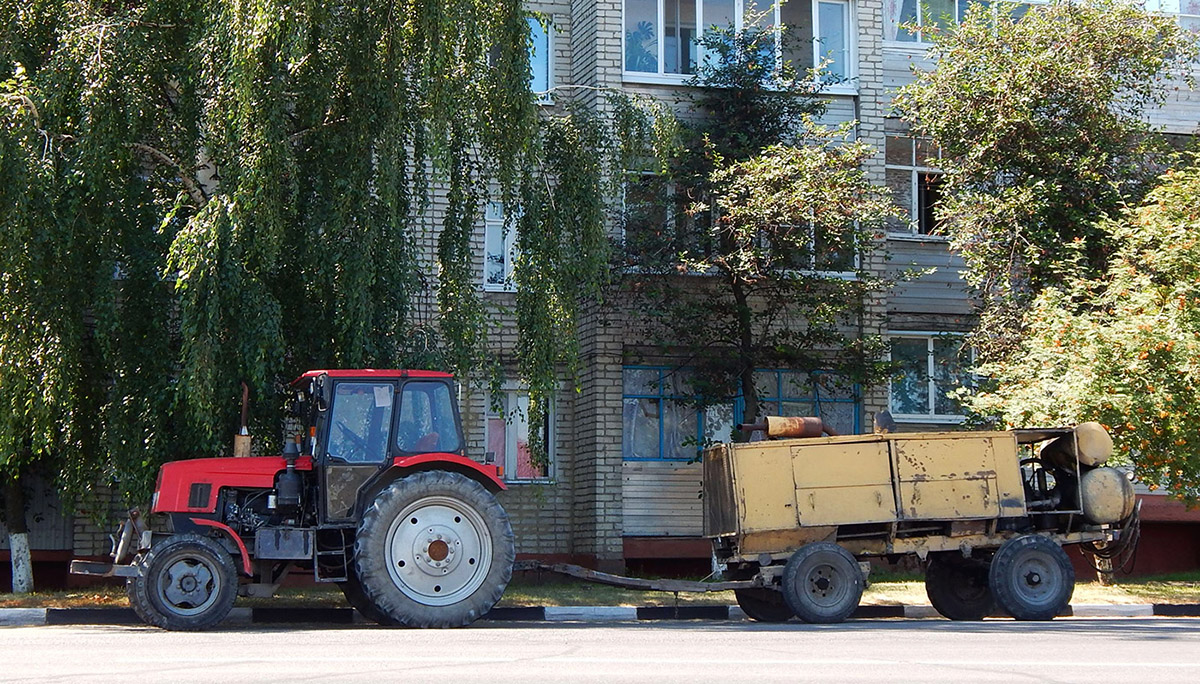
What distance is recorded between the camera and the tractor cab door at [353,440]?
45.6 feet

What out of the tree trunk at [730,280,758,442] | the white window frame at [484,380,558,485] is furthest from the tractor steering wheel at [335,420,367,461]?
the white window frame at [484,380,558,485]

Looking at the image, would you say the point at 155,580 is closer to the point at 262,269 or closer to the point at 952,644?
the point at 262,269

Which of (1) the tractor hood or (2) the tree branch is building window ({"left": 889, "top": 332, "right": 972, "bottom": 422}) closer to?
(2) the tree branch

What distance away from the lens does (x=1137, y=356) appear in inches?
704

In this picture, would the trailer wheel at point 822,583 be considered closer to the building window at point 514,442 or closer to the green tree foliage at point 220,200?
the green tree foliage at point 220,200

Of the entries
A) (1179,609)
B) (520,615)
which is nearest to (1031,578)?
(1179,609)

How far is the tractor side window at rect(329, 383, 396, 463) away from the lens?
14.0 metres

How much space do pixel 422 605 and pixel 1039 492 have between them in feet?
24.9

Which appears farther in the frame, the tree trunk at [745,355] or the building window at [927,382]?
the building window at [927,382]

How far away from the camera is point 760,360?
2300cm

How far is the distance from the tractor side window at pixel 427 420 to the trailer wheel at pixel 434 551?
0.37m

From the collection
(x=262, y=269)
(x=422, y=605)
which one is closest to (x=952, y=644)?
(x=422, y=605)

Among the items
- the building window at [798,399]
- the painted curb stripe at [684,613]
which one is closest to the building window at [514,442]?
the building window at [798,399]

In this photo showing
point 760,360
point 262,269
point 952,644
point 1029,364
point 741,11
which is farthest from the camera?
point 741,11
